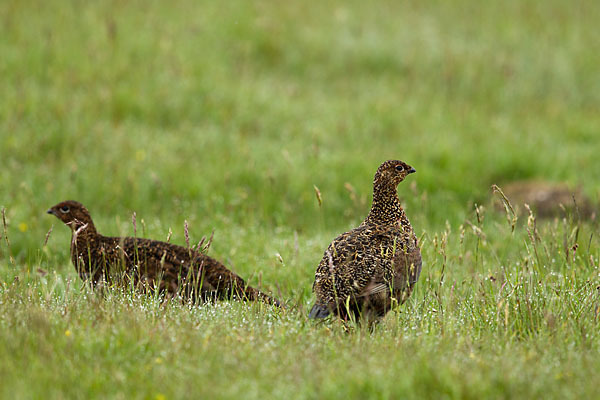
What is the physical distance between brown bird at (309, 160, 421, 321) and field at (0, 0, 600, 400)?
0.19m

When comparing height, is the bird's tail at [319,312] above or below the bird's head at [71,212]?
below

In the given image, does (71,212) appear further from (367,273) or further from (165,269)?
(367,273)

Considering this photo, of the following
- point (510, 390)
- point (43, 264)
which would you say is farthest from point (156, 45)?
point (510, 390)

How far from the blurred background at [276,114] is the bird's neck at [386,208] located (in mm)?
413

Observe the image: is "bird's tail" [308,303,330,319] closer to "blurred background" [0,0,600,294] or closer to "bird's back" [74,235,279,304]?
"bird's back" [74,235,279,304]

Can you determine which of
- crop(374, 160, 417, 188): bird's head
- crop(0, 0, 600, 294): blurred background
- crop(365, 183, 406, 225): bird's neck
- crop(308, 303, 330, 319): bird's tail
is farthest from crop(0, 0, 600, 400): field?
crop(374, 160, 417, 188): bird's head

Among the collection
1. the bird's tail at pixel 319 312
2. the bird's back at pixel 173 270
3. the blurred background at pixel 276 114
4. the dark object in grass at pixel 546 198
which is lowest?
the bird's tail at pixel 319 312

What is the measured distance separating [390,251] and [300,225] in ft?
10.7

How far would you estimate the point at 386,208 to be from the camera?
19.1 ft

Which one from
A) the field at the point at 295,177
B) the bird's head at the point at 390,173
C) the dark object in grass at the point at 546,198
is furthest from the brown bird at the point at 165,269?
the dark object in grass at the point at 546,198

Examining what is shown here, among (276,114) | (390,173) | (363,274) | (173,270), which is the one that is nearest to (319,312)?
(363,274)

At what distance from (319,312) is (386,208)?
4.27 ft

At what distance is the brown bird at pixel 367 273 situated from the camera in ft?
16.6

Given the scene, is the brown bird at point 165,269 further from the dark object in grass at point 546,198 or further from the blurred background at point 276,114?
the dark object in grass at point 546,198
